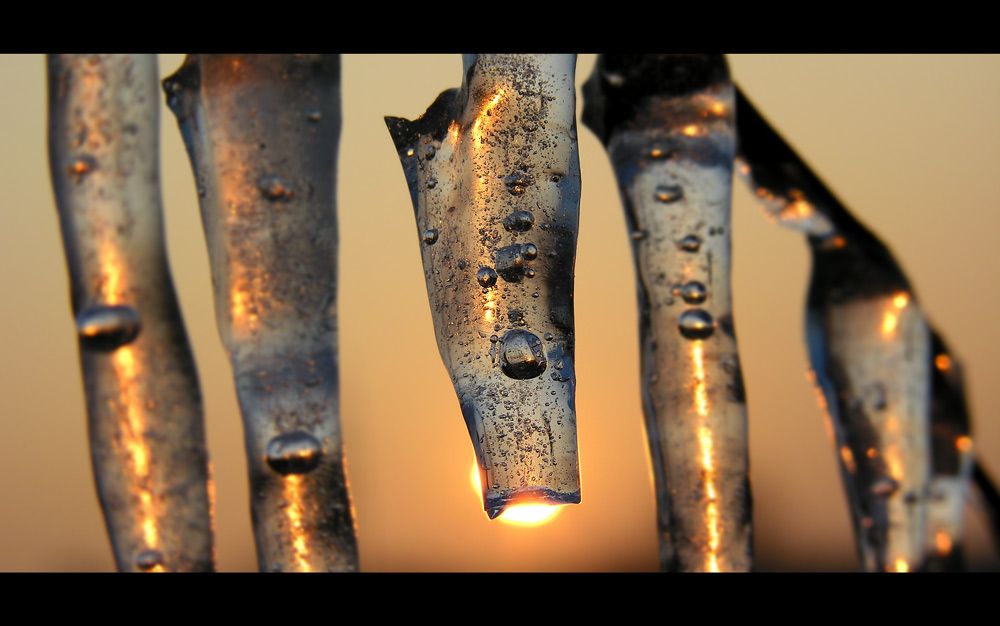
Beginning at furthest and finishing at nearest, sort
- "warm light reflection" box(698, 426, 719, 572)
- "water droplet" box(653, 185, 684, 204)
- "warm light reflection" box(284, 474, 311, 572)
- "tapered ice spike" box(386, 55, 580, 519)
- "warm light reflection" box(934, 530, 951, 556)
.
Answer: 1. "warm light reflection" box(934, 530, 951, 556)
2. "water droplet" box(653, 185, 684, 204)
3. "warm light reflection" box(698, 426, 719, 572)
4. "warm light reflection" box(284, 474, 311, 572)
5. "tapered ice spike" box(386, 55, 580, 519)

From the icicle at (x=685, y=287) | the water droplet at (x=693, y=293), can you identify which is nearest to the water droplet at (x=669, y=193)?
the icicle at (x=685, y=287)

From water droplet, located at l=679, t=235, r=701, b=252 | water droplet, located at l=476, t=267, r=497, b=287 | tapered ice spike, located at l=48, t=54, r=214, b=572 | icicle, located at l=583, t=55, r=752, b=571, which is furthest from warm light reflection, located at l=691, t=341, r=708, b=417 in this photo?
tapered ice spike, located at l=48, t=54, r=214, b=572

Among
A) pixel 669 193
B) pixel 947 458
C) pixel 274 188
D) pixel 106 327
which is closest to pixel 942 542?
pixel 947 458

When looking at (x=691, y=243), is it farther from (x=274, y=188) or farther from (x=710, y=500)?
(x=274, y=188)

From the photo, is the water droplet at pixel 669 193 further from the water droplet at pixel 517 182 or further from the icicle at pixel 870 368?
the water droplet at pixel 517 182

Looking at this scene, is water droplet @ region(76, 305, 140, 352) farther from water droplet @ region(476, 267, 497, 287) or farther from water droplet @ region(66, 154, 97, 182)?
water droplet @ region(476, 267, 497, 287)

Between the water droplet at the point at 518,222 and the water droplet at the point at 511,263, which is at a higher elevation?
the water droplet at the point at 518,222
